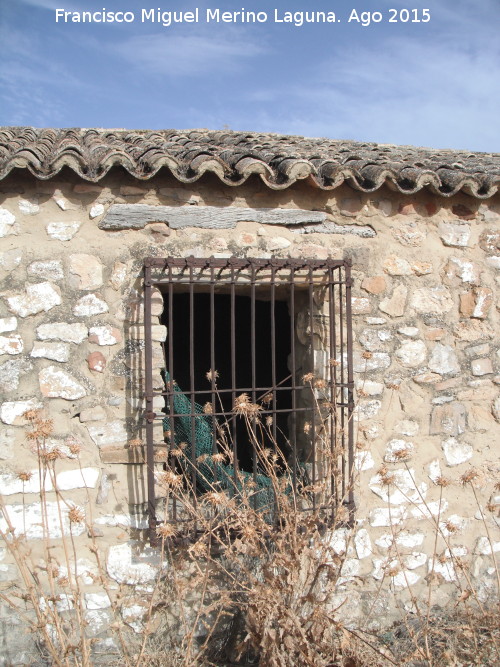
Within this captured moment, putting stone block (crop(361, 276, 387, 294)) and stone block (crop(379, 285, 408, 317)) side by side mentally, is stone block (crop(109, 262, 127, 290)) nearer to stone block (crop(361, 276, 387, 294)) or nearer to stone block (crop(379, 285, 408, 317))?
stone block (crop(361, 276, 387, 294))

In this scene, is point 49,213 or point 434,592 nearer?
point 49,213

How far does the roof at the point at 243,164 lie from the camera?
3266mm

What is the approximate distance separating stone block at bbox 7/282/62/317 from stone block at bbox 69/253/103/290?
11 cm

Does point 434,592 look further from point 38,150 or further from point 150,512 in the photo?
point 38,150

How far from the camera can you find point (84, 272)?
11.0ft

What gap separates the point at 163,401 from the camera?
338cm

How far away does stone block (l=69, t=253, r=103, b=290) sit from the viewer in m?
3.34

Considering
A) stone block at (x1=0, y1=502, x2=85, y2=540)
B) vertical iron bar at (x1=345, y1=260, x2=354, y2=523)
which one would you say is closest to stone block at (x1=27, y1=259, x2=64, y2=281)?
stone block at (x1=0, y1=502, x2=85, y2=540)

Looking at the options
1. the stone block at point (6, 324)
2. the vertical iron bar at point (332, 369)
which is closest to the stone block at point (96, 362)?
the stone block at point (6, 324)

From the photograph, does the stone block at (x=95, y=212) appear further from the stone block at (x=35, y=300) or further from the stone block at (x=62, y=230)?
the stone block at (x=35, y=300)

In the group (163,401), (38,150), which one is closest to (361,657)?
(163,401)

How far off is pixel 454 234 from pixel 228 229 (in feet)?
4.70


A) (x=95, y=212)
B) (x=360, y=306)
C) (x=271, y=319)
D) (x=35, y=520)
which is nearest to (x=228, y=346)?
(x=271, y=319)

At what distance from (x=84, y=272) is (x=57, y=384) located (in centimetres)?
62
